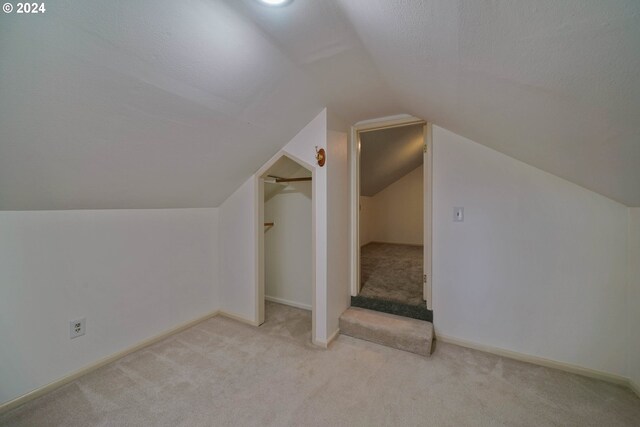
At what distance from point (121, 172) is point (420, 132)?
3.88 metres

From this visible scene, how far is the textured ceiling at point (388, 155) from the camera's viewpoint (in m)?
3.43

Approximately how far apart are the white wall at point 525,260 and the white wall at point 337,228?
0.91 meters

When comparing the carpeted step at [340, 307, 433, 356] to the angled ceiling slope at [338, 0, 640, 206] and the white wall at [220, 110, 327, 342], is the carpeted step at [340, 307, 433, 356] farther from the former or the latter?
the angled ceiling slope at [338, 0, 640, 206]

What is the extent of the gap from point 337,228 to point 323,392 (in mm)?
1364

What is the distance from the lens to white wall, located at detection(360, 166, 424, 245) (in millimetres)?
5910

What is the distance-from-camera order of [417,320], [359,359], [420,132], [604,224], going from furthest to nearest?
1. [420,132]
2. [417,320]
3. [359,359]
4. [604,224]

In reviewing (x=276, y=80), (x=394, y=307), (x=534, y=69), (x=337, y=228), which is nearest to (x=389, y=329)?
(x=394, y=307)

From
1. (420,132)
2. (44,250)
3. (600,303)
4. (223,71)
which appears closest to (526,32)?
(223,71)

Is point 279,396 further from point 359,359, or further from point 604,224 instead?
point 604,224

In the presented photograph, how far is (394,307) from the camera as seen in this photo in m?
2.49

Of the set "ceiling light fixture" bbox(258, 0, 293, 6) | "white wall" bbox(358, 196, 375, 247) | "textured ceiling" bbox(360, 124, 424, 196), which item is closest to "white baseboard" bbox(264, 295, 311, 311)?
"textured ceiling" bbox(360, 124, 424, 196)

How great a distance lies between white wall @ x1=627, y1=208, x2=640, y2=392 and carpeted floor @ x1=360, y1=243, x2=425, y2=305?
140cm

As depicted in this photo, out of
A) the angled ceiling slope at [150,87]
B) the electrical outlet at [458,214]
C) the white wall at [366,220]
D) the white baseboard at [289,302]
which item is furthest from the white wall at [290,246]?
the white wall at [366,220]

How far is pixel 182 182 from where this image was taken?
2141 mm
